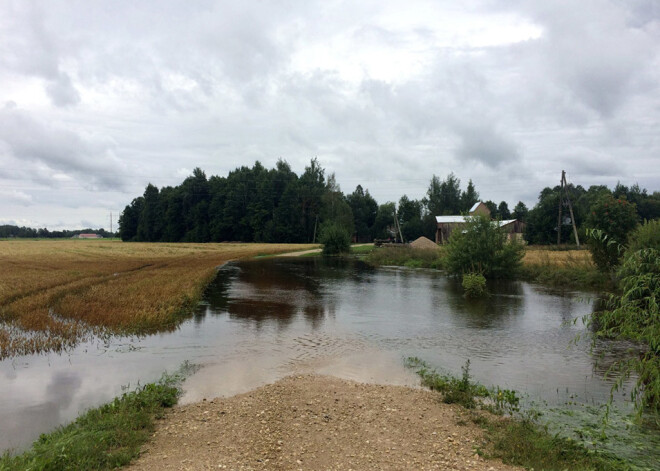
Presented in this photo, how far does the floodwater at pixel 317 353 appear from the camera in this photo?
8.54 meters

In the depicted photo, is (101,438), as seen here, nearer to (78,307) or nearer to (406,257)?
(78,307)

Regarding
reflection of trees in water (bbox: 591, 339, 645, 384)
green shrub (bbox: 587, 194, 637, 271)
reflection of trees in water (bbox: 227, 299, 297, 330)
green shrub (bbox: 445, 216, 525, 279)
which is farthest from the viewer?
green shrub (bbox: 587, 194, 637, 271)

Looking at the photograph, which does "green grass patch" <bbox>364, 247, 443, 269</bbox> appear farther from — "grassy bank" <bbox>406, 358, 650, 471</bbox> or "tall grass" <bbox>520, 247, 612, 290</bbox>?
"grassy bank" <bbox>406, 358, 650, 471</bbox>

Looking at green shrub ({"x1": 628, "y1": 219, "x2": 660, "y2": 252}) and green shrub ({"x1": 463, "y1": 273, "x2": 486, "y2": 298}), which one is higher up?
green shrub ({"x1": 628, "y1": 219, "x2": 660, "y2": 252})

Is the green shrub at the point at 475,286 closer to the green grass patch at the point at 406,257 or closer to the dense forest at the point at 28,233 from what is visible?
the green grass patch at the point at 406,257

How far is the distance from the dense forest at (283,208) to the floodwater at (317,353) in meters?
69.4

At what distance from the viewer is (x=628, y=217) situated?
101ft

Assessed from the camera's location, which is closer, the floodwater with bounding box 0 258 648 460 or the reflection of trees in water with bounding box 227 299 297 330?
the floodwater with bounding box 0 258 648 460

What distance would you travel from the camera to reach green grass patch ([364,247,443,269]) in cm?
4325

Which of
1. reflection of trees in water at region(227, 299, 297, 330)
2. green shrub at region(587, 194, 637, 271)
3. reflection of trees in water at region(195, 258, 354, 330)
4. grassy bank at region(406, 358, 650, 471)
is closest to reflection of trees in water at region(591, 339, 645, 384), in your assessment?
grassy bank at region(406, 358, 650, 471)

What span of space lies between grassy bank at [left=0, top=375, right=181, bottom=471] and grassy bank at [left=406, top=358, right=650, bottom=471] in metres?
4.97

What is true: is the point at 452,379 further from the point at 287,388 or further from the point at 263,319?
the point at 263,319

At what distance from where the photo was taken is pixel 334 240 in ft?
197

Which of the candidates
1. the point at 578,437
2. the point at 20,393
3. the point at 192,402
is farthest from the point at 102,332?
the point at 578,437
